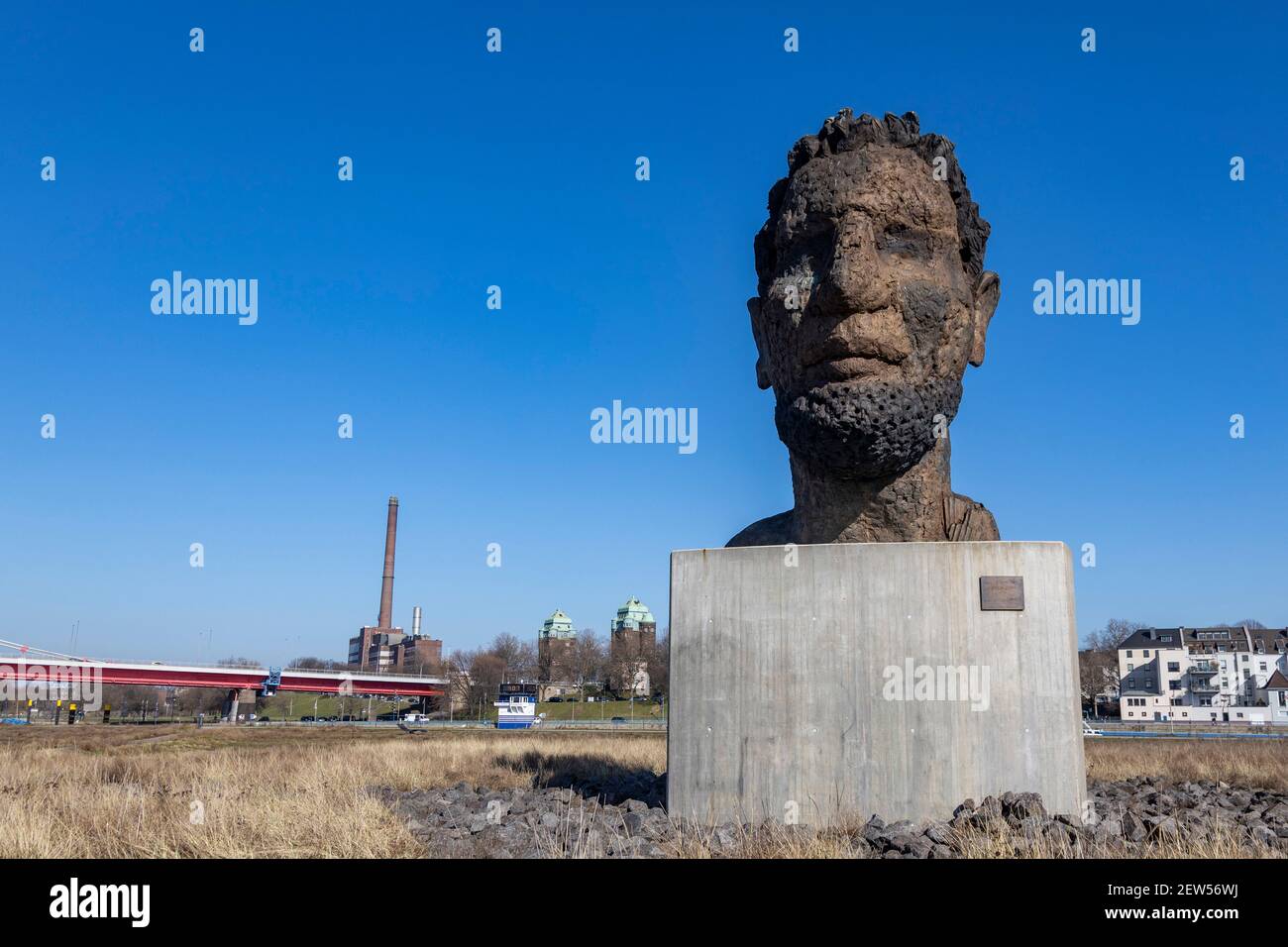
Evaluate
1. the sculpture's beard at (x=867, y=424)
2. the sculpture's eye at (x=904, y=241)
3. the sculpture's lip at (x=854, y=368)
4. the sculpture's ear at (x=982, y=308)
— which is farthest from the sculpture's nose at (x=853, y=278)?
the sculpture's ear at (x=982, y=308)

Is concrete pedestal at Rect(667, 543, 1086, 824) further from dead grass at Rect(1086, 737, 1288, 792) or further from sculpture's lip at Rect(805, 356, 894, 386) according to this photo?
dead grass at Rect(1086, 737, 1288, 792)

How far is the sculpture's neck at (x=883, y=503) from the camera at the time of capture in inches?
289

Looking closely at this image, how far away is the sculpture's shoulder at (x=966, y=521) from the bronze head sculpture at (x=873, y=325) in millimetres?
15

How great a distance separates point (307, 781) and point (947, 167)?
8683 millimetres

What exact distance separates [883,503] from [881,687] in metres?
1.50

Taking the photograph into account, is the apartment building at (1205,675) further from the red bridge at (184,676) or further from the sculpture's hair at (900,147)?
the sculpture's hair at (900,147)

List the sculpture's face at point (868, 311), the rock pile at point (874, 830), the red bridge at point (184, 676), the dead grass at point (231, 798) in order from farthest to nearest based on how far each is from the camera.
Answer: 1. the red bridge at point (184, 676)
2. the sculpture's face at point (868, 311)
3. the dead grass at point (231, 798)
4. the rock pile at point (874, 830)

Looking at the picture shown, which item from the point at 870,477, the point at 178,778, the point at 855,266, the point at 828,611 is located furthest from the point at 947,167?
the point at 178,778

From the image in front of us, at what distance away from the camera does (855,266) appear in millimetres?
6723

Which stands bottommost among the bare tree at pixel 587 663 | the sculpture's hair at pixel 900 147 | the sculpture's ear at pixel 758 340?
the bare tree at pixel 587 663

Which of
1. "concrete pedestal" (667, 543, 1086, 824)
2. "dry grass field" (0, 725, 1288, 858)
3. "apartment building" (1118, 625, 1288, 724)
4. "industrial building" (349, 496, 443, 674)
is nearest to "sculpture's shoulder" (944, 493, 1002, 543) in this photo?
"concrete pedestal" (667, 543, 1086, 824)

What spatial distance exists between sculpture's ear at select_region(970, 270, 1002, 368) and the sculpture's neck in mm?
969

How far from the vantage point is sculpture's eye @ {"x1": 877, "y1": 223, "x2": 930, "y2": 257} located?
7.11 meters

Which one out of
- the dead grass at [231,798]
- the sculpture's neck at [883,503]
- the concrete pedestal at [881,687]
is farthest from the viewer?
the sculpture's neck at [883,503]
